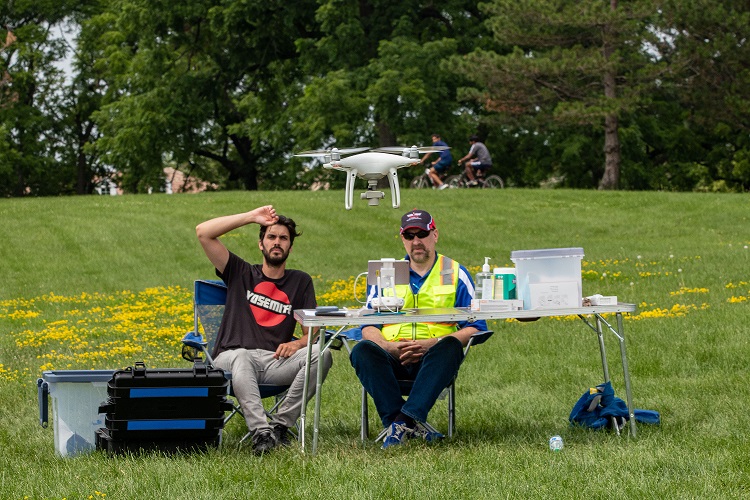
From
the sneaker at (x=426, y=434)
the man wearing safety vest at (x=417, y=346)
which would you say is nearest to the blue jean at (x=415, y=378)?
the man wearing safety vest at (x=417, y=346)

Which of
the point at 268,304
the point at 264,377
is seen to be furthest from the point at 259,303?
the point at 264,377

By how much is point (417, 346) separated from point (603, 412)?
1.09 m

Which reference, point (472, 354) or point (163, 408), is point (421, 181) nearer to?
point (472, 354)

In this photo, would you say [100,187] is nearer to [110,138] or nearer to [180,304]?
[110,138]

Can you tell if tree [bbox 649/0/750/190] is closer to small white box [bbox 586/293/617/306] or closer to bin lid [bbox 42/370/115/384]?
small white box [bbox 586/293/617/306]

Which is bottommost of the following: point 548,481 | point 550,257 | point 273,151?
point 548,481

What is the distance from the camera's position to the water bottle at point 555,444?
5746 millimetres

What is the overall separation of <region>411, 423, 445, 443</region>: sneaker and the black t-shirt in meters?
0.94

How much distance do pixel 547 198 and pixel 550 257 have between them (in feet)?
60.9

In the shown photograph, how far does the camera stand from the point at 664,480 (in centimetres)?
489

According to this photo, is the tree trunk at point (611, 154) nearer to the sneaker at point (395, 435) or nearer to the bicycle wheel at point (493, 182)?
the bicycle wheel at point (493, 182)

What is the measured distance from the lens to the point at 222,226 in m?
6.28

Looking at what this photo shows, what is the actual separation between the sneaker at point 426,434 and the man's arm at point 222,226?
1358 mm

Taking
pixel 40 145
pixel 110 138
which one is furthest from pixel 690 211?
pixel 40 145
